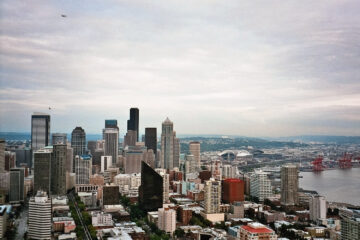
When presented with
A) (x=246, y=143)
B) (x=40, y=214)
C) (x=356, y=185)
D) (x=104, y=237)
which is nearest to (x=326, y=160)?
(x=356, y=185)

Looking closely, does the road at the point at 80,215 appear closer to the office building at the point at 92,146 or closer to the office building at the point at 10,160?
the office building at the point at 10,160

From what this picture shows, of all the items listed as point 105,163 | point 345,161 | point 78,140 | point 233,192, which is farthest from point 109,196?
point 78,140

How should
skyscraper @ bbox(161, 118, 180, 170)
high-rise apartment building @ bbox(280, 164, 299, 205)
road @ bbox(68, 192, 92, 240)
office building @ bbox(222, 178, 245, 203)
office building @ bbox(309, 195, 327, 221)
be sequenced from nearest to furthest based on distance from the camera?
road @ bbox(68, 192, 92, 240) → office building @ bbox(309, 195, 327, 221) → office building @ bbox(222, 178, 245, 203) → high-rise apartment building @ bbox(280, 164, 299, 205) → skyscraper @ bbox(161, 118, 180, 170)

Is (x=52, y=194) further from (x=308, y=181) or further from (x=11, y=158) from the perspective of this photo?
(x=308, y=181)

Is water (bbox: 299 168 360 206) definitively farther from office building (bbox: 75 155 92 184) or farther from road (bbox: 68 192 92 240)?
office building (bbox: 75 155 92 184)

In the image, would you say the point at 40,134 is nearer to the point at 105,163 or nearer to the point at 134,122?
the point at 105,163

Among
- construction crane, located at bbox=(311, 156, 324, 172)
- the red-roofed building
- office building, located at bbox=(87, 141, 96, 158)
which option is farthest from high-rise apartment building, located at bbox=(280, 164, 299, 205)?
office building, located at bbox=(87, 141, 96, 158)
